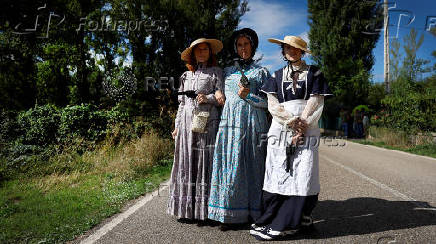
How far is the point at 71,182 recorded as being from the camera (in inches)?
255

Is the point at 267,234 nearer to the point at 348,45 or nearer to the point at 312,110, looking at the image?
the point at 312,110

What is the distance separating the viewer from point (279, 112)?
3633mm

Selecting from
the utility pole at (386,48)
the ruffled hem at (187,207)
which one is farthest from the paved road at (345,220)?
the utility pole at (386,48)

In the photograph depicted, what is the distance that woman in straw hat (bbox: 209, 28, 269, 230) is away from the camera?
12.5 ft

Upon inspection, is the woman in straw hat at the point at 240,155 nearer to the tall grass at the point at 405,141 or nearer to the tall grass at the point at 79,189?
the tall grass at the point at 79,189

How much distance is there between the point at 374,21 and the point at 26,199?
86.4ft

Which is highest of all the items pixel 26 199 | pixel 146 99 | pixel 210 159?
pixel 146 99

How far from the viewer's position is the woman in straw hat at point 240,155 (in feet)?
12.5

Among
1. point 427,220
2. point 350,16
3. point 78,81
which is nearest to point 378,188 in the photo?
point 427,220

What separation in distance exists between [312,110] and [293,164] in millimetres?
599

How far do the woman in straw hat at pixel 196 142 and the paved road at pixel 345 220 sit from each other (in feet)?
0.79

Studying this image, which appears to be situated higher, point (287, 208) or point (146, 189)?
point (287, 208)

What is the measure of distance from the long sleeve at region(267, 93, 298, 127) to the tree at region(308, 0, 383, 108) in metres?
22.5

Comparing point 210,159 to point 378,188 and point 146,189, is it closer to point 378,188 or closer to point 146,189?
point 146,189
